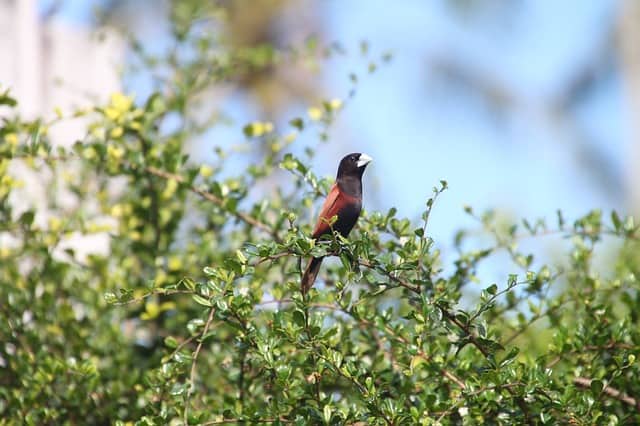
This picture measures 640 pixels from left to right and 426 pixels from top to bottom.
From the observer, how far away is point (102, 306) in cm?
408

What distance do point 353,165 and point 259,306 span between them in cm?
57

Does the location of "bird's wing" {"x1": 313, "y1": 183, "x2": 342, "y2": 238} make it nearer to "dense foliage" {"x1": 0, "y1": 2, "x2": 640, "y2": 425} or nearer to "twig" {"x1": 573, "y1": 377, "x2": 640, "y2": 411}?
"dense foliage" {"x1": 0, "y1": 2, "x2": 640, "y2": 425}

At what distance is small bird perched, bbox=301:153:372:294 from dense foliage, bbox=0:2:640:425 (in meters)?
0.09

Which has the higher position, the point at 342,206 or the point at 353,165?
the point at 353,165

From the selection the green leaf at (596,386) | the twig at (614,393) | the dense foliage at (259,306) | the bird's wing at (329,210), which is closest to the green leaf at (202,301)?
the dense foliage at (259,306)

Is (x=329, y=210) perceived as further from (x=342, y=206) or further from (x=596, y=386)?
(x=596, y=386)

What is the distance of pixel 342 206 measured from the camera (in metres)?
3.06

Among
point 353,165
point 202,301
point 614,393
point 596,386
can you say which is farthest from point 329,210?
point 614,393

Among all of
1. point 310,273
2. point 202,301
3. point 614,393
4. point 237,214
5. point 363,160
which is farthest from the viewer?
point 237,214

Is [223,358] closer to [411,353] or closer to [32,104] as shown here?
[411,353]

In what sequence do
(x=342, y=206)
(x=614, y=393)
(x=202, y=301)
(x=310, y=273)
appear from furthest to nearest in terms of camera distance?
(x=614, y=393) < (x=342, y=206) < (x=310, y=273) < (x=202, y=301)

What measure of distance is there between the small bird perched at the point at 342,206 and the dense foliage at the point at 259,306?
3.4 inches

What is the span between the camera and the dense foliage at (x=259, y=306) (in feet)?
8.87

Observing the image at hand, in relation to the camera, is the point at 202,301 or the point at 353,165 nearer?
the point at 202,301
